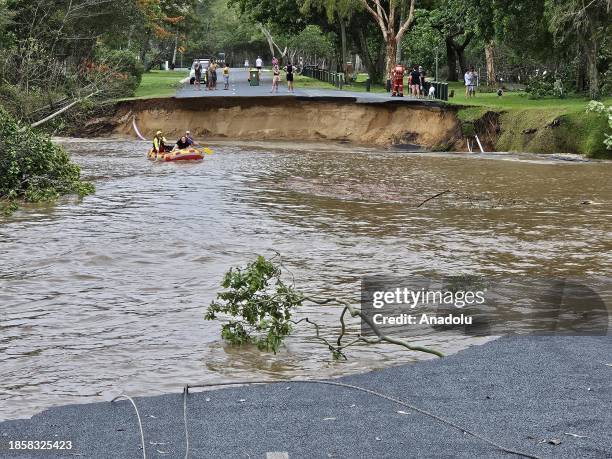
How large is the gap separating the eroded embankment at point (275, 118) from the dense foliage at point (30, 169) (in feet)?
69.5

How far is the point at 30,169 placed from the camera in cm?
2655

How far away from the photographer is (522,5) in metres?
44.2

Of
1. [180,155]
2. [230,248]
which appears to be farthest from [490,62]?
[230,248]

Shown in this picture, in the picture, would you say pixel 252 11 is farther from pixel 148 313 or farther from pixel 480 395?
pixel 480 395

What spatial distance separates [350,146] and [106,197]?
68.5 ft

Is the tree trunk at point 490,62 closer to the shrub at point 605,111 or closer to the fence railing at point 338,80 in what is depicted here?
the fence railing at point 338,80

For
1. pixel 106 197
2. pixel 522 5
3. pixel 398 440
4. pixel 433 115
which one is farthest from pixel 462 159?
pixel 398 440

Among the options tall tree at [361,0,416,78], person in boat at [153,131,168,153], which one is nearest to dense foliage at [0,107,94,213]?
person in boat at [153,131,168,153]

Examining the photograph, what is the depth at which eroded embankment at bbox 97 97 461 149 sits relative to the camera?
46.7 metres

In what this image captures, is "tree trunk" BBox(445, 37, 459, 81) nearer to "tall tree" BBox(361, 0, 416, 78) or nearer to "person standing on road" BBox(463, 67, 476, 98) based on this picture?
"tall tree" BBox(361, 0, 416, 78)
